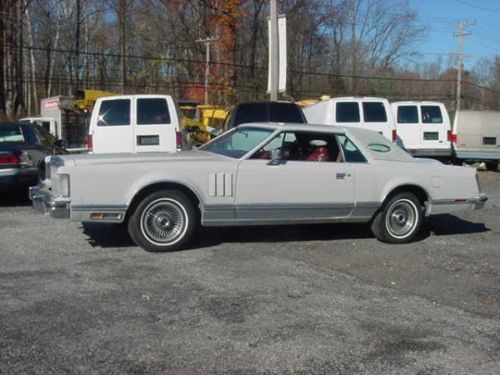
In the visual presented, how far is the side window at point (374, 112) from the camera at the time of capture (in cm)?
1619

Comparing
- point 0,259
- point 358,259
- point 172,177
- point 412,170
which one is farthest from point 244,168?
point 0,259

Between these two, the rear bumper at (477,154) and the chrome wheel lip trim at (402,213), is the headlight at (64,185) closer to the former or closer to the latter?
the chrome wheel lip trim at (402,213)

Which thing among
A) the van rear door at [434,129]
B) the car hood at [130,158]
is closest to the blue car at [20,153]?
the car hood at [130,158]

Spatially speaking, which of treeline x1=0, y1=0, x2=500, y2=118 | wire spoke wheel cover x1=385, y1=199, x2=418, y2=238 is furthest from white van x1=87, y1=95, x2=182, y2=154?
treeline x1=0, y1=0, x2=500, y2=118

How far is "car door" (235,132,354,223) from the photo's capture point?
7.22 m

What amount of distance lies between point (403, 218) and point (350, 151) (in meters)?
1.09

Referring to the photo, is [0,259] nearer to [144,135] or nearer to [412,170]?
[412,170]

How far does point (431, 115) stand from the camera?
18219 millimetres

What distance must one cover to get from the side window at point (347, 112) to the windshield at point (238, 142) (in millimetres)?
8495

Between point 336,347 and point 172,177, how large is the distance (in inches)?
127

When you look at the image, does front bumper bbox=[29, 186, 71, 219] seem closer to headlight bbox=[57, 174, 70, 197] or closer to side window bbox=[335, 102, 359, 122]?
headlight bbox=[57, 174, 70, 197]

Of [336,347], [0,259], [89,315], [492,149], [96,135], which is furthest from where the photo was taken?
[492,149]

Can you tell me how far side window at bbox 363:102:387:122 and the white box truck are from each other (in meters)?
4.19

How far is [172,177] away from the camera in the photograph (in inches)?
273
